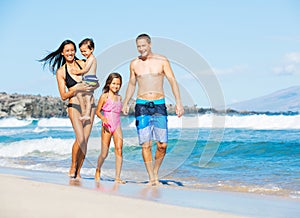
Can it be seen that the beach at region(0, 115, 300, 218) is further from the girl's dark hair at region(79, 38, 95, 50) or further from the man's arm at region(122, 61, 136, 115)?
the girl's dark hair at region(79, 38, 95, 50)

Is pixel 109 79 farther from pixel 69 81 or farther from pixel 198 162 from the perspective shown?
pixel 198 162

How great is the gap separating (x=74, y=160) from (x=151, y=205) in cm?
306

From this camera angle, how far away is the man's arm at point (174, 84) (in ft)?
23.6

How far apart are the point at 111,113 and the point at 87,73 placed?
0.67 m

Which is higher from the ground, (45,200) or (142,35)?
(142,35)

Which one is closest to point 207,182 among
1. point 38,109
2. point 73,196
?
point 73,196

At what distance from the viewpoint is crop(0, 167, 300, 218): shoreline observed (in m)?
4.99

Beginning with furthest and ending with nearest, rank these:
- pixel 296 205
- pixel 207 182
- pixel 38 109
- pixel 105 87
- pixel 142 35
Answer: pixel 38 109 < pixel 207 182 < pixel 105 87 < pixel 142 35 < pixel 296 205

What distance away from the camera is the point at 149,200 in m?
5.79

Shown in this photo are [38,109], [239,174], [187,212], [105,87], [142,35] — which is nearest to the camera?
[187,212]

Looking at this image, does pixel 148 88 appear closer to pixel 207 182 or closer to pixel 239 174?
pixel 207 182

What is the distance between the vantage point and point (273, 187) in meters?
8.36

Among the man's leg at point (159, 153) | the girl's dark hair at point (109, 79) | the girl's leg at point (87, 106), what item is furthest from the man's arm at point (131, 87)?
the man's leg at point (159, 153)

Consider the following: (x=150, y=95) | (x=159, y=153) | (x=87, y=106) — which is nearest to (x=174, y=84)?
(x=150, y=95)
